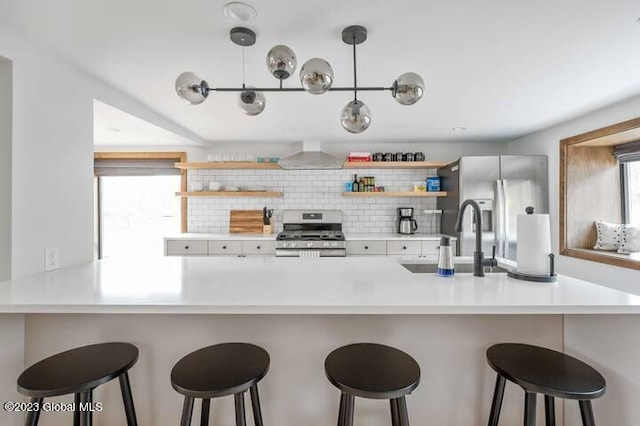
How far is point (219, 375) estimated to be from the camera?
1110 millimetres

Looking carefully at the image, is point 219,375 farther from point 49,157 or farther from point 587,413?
point 49,157

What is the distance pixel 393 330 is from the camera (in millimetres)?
1467

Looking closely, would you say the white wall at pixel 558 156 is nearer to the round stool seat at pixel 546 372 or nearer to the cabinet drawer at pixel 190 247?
the round stool seat at pixel 546 372

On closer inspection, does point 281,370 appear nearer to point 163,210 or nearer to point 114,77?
point 114,77

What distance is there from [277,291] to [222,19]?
1.28 m

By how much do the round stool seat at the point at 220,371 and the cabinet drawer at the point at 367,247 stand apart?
2427mm

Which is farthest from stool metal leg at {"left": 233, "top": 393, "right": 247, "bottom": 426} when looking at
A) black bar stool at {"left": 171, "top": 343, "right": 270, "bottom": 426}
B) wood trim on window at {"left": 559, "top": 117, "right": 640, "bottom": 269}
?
wood trim on window at {"left": 559, "top": 117, "right": 640, "bottom": 269}

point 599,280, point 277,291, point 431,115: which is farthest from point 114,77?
point 599,280

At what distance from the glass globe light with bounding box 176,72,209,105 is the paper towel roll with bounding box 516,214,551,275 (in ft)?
5.31

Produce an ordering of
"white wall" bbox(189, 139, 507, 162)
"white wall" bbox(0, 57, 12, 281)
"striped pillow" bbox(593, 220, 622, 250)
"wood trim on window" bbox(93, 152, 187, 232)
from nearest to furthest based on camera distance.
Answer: "white wall" bbox(0, 57, 12, 281) < "striped pillow" bbox(593, 220, 622, 250) < "wood trim on window" bbox(93, 152, 187, 232) < "white wall" bbox(189, 139, 507, 162)

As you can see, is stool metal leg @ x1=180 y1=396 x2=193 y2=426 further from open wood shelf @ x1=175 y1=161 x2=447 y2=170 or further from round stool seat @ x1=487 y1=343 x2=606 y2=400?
open wood shelf @ x1=175 y1=161 x2=447 y2=170

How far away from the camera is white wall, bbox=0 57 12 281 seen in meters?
1.50

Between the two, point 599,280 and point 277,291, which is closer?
point 277,291

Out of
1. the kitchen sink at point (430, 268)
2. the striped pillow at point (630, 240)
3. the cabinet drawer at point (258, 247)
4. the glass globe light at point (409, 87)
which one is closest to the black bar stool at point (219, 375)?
the kitchen sink at point (430, 268)
